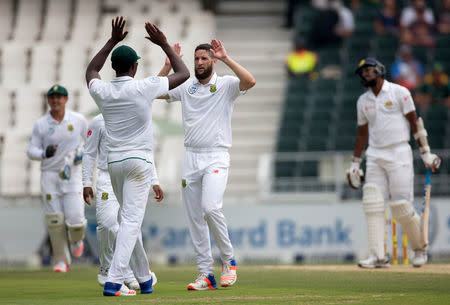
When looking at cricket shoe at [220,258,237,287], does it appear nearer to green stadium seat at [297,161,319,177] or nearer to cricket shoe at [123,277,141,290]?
cricket shoe at [123,277,141,290]

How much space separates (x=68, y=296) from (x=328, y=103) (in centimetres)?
1297

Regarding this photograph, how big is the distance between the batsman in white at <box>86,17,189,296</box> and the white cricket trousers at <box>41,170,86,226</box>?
4243 millimetres

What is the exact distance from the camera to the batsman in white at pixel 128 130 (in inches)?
289

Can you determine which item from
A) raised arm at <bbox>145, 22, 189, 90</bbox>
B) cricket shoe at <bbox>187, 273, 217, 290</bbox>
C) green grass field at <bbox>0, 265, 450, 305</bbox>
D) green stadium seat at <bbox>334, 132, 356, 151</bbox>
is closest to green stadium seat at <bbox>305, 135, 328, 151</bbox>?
green stadium seat at <bbox>334, 132, 356, 151</bbox>

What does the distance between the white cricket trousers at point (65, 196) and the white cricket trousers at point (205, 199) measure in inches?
143

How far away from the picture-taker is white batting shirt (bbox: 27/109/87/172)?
1158cm

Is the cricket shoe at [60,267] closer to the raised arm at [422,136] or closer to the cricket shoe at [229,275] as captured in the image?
the cricket shoe at [229,275]

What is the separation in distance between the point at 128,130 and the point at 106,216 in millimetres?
1400

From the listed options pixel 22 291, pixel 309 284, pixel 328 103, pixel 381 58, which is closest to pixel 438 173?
pixel 328 103

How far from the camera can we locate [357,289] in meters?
7.79

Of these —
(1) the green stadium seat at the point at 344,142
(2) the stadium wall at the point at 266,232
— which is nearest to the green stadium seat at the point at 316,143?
(1) the green stadium seat at the point at 344,142

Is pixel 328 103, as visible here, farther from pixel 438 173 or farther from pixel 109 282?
pixel 109 282

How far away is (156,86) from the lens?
738 centimetres

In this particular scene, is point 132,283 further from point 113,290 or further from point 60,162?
point 60,162
